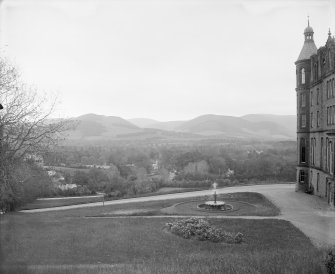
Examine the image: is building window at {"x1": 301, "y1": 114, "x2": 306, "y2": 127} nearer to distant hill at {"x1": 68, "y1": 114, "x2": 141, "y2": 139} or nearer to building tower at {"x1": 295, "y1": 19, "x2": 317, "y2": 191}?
building tower at {"x1": 295, "y1": 19, "x2": 317, "y2": 191}

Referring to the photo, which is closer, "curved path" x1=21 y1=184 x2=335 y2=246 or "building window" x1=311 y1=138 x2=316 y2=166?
"curved path" x1=21 y1=184 x2=335 y2=246

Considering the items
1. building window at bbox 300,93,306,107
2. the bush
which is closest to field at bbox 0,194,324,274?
the bush

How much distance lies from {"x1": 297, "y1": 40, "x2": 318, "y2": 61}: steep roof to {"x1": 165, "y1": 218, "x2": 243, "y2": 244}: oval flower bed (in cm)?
2229

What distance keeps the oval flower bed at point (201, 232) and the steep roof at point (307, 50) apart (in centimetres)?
Answer: 2229

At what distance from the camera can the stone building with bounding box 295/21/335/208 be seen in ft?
95.8

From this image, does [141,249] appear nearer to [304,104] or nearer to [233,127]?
[304,104]

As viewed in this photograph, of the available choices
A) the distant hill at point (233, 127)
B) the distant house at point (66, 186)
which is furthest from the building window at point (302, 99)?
the distant hill at point (233, 127)

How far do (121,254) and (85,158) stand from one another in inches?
1742

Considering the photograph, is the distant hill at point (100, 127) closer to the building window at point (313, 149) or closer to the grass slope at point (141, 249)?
the building window at point (313, 149)

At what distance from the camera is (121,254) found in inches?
616

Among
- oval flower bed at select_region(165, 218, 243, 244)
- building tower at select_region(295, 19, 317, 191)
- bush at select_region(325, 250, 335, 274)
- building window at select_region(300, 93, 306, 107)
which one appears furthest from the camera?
building window at select_region(300, 93, 306, 107)

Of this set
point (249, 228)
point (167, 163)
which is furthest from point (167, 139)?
point (249, 228)

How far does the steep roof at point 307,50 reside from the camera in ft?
116

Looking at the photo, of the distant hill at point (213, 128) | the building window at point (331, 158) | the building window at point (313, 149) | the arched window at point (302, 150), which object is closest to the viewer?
the building window at point (331, 158)
